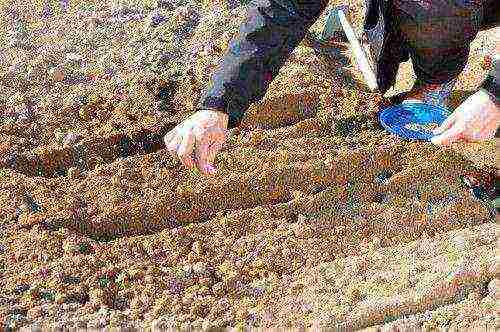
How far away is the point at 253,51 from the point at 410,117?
1022mm

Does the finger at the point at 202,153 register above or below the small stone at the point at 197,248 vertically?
above

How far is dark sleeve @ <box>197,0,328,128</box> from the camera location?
1.87 metres

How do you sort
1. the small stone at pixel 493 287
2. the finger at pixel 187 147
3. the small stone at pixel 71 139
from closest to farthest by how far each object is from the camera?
the finger at pixel 187 147
the small stone at pixel 493 287
the small stone at pixel 71 139

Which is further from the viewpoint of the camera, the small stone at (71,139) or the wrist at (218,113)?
the small stone at (71,139)

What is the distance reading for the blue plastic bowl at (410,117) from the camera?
2.59 m

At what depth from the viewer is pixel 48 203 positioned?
2.31 m

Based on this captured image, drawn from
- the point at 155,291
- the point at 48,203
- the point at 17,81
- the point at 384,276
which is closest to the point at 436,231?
the point at 384,276

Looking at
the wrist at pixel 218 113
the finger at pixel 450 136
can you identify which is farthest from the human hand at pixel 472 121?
the wrist at pixel 218 113

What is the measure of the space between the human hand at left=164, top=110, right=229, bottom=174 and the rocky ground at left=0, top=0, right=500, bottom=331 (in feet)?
1.51

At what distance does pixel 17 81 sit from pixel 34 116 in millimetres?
255

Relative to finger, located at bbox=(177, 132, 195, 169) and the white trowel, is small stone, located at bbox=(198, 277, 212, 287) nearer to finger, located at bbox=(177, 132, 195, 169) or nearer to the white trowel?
finger, located at bbox=(177, 132, 195, 169)

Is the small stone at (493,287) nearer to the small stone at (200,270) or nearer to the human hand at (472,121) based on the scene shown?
the human hand at (472,121)

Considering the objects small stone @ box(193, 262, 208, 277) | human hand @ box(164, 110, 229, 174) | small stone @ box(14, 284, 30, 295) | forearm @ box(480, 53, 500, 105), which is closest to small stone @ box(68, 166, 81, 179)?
small stone @ box(14, 284, 30, 295)

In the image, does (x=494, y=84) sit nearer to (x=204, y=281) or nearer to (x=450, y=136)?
(x=450, y=136)
